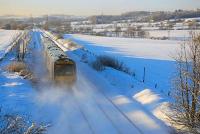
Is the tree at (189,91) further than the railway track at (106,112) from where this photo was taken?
No

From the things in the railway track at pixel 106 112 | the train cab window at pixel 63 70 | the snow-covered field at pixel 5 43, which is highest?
the snow-covered field at pixel 5 43

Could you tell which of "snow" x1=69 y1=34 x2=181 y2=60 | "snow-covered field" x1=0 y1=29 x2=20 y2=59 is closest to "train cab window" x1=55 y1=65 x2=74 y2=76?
"snow-covered field" x1=0 y1=29 x2=20 y2=59

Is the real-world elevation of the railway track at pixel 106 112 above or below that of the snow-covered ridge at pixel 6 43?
below

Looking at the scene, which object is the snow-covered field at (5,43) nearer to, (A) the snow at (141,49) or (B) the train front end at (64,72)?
(A) the snow at (141,49)

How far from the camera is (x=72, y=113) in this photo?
15.4 m

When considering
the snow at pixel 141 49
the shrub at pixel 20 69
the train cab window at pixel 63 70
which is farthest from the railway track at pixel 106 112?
the snow at pixel 141 49

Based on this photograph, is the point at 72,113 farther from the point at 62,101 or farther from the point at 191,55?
the point at 191,55

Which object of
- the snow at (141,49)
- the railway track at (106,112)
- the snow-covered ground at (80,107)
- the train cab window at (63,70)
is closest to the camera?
the railway track at (106,112)

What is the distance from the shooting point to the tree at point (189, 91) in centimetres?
1284

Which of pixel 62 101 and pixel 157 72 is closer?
pixel 62 101

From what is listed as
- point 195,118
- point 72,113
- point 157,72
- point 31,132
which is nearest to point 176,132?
point 195,118

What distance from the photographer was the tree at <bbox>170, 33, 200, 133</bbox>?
12.8 m

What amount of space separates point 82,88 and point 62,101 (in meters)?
3.23

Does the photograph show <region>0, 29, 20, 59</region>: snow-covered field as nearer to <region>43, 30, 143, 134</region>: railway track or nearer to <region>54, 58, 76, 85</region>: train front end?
<region>54, 58, 76, 85</region>: train front end
